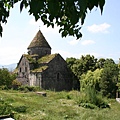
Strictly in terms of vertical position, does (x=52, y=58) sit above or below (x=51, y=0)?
above

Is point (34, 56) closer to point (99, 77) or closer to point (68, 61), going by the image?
point (68, 61)

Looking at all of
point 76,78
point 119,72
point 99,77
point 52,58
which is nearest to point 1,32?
point 119,72

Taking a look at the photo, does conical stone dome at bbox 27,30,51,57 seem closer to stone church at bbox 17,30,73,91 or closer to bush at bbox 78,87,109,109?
stone church at bbox 17,30,73,91

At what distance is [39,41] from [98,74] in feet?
42.2

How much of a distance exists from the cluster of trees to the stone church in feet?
7.24

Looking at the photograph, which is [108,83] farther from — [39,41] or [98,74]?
[39,41]

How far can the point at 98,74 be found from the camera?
1180 inches

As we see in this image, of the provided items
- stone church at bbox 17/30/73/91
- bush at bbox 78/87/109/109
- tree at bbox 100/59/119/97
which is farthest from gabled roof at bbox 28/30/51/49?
bush at bbox 78/87/109/109

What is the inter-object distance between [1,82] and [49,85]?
28.2ft

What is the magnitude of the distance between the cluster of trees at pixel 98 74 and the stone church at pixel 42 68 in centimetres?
221

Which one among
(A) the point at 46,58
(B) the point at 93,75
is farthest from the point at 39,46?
(B) the point at 93,75

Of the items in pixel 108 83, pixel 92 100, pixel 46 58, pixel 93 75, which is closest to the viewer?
pixel 92 100

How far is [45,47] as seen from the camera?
38.3 meters

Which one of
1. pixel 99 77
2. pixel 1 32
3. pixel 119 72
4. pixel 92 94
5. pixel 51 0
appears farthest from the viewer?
pixel 99 77
